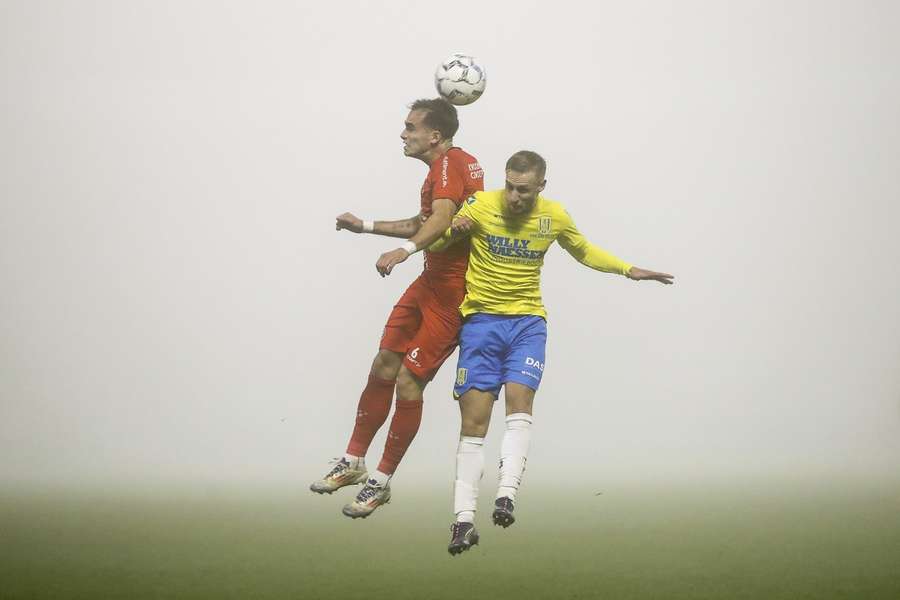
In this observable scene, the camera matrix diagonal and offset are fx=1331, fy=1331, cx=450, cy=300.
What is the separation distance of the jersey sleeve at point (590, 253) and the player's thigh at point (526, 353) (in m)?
0.34

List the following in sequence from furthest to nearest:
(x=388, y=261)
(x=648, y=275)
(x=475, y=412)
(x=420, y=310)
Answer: (x=420, y=310) < (x=648, y=275) < (x=475, y=412) < (x=388, y=261)

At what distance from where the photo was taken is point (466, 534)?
5352 millimetres

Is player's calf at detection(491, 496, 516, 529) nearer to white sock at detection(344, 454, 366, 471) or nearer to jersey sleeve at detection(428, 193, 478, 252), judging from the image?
white sock at detection(344, 454, 366, 471)

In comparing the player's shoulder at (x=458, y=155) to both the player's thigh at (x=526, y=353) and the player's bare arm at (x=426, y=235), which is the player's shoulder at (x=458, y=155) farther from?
the player's thigh at (x=526, y=353)

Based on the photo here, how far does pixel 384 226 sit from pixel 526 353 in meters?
0.86

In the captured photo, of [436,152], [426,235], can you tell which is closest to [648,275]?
[426,235]

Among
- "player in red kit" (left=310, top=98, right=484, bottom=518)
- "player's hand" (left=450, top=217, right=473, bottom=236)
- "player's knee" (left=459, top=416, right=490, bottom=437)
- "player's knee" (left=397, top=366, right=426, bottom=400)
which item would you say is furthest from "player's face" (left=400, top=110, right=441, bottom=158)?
"player's knee" (left=459, top=416, right=490, bottom=437)

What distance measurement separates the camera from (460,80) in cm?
591

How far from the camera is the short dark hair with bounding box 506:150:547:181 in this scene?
539cm

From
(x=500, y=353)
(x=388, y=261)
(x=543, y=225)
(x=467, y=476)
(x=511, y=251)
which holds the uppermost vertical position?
(x=543, y=225)

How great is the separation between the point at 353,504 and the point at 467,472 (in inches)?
26.0

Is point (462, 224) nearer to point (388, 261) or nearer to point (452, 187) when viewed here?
point (452, 187)

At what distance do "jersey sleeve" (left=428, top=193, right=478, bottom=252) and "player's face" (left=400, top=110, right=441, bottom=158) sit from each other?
0.38m

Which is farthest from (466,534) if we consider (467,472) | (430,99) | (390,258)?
(430,99)
